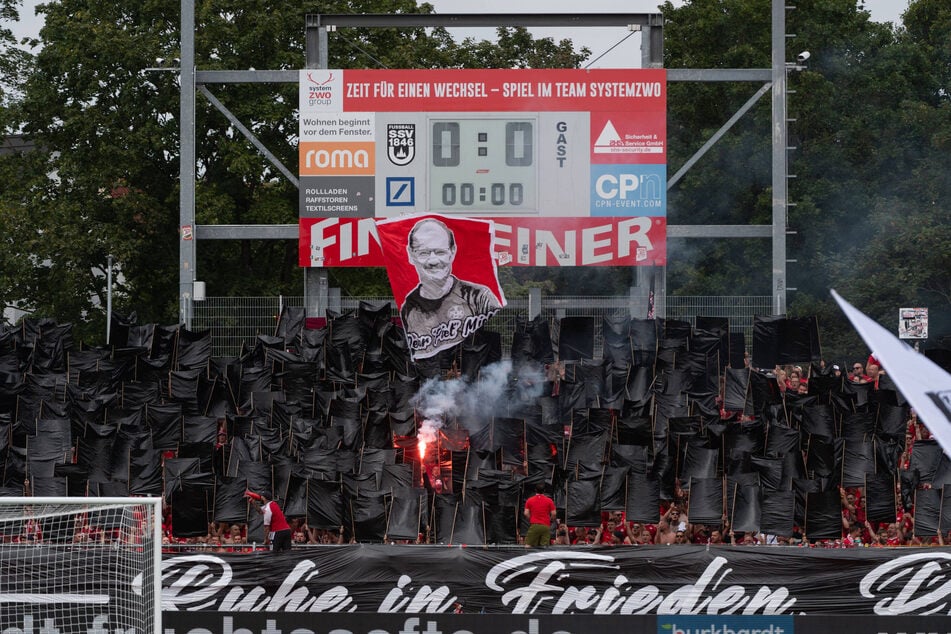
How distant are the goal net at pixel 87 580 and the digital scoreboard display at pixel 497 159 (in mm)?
12755

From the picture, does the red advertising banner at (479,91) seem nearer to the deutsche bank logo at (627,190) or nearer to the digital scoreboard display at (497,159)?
the digital scoreboard display at (497,159)

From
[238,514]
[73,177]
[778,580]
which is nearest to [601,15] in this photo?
[238,514]

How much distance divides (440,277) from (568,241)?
210 inches

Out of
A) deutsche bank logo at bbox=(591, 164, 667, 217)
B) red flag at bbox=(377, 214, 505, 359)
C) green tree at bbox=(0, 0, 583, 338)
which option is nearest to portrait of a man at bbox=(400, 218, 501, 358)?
red flag at bbox=(377, 214, 505, 359)

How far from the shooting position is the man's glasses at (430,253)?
69.9 ft

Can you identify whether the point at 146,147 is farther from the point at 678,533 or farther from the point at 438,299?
the point at 678,533

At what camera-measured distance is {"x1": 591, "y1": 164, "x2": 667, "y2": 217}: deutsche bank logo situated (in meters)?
26.0

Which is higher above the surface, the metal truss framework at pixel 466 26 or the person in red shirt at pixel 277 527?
the metal truss framework at pixel 466 26

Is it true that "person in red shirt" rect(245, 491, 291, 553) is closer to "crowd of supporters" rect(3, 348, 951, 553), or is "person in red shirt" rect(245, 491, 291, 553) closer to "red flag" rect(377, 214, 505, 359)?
"crowd of supporters" rect(3, 348, 951, 553)

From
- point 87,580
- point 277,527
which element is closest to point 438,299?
point 277,527

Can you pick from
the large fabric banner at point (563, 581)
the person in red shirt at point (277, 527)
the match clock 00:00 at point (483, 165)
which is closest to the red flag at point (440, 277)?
the match clock 00:00 at point (483, 165)

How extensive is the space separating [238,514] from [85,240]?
2296cm

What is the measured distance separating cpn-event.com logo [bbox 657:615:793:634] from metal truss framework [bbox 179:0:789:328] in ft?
42.3

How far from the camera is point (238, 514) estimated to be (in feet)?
60.6
